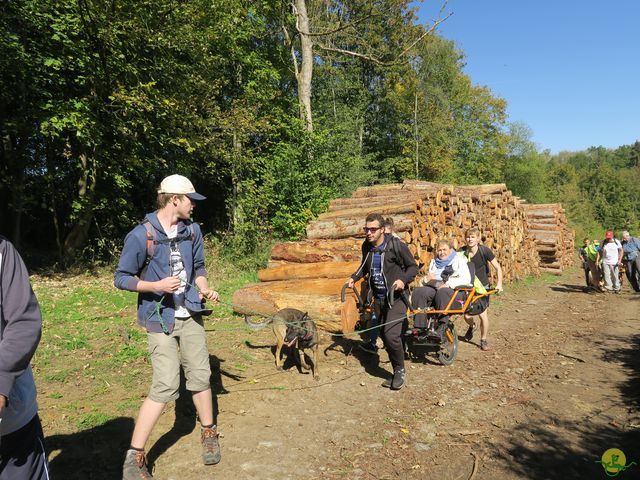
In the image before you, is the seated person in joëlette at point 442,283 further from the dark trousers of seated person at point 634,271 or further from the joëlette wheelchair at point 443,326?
the dark trousers of seated person at point 634,271

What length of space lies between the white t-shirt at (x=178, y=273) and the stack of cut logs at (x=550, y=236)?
1665cm

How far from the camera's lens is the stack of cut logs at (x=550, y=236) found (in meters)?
18.3

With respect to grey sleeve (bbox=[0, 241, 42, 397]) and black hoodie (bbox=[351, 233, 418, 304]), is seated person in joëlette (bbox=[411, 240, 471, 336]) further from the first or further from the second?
grey sleeve (bbox=[0, 241, 42, 397])

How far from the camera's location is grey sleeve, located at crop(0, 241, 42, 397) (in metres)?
1.73

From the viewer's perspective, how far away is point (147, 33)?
11.5 m

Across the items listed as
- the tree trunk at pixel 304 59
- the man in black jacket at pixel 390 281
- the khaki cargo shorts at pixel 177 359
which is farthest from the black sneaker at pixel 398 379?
the tree trunk at pixel 304 59

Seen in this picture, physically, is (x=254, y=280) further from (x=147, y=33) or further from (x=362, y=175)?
(x=362, y=175)

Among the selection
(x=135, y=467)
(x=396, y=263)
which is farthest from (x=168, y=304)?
(x=396, y=263)

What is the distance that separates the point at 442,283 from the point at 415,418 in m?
2.66

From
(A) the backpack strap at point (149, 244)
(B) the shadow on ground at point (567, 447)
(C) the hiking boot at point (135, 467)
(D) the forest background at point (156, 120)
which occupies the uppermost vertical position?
(D) the forest background at point (156, 120)

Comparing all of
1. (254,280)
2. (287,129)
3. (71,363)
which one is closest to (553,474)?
(71,363)

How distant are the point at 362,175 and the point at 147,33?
1118cm

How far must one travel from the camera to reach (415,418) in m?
4.49

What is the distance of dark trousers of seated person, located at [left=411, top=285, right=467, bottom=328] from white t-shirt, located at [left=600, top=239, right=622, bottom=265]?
358 inches
